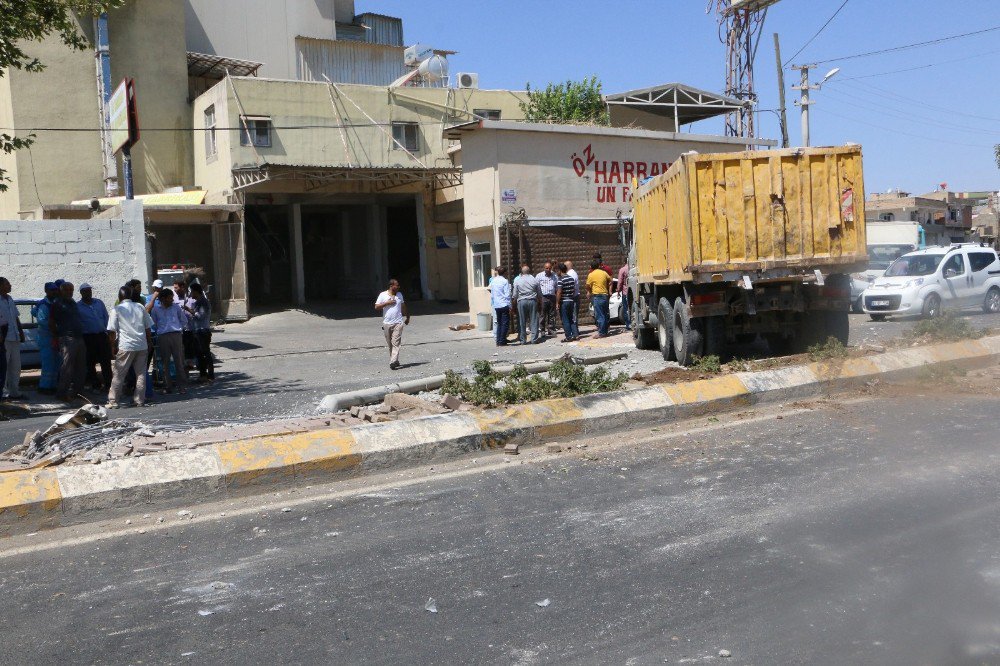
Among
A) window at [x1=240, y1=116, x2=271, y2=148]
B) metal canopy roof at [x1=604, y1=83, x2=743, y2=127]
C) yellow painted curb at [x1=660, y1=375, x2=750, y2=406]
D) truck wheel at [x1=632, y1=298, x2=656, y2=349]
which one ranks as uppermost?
metal canopy roof at [x1=604, y1=83, x2=743, y2=127]

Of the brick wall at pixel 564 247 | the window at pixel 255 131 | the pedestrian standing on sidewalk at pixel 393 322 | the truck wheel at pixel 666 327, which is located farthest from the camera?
the window at pixel 255 131

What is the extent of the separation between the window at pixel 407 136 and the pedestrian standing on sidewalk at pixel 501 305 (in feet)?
42.8

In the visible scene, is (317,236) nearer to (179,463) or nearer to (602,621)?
(179,463)

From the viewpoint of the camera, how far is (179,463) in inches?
253

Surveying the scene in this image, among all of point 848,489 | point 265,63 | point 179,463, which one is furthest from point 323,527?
point 265,63

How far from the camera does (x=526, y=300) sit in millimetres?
18594

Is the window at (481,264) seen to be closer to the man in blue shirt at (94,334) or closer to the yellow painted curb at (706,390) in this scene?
the man in blue shirt at (94,334)

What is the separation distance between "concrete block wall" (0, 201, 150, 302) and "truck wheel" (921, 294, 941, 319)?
16.0 meters

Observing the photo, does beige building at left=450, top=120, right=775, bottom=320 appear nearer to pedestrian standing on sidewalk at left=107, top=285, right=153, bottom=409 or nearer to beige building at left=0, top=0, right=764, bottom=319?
beige building at left=0, top=0, right=764, bottom=319

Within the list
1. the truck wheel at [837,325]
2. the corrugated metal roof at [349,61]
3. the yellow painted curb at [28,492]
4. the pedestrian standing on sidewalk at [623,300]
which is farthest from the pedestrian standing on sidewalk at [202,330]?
the corrugated metal roof at [349,61]

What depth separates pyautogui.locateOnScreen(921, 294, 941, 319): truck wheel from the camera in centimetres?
1939

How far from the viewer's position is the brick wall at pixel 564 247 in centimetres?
2200

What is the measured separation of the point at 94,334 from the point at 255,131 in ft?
51.4

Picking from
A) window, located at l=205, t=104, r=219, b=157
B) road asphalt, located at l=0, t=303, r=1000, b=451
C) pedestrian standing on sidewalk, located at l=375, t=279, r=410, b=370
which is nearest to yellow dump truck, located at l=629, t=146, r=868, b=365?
road asphalt, located at l=0, t=303, r=1000, b=451
